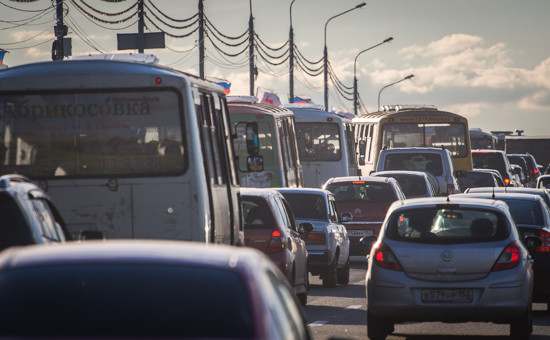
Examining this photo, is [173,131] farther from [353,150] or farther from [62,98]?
[353,150]

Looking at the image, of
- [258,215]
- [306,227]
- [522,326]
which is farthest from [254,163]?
[522,326]

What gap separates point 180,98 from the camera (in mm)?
13297

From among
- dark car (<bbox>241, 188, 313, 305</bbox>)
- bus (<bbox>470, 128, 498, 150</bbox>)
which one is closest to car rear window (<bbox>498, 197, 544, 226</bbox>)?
dark car (<bbox>241, 188, 313, 305</bbox>)

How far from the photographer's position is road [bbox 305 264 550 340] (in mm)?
14398

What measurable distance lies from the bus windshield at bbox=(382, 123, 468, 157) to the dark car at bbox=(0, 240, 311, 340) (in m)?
36.7

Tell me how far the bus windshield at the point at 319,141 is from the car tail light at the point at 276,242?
2260cm

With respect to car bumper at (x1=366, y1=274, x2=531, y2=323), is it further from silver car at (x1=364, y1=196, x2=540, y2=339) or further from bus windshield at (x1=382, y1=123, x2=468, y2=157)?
bus windshield at (x1=382, y1=123, x2=468, y2=157)

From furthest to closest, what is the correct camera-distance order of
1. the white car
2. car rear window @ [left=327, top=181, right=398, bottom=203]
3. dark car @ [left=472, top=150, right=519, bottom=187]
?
dark car @ [left=472, top=150, right=519, bottom=187]
car rear window @ [left=327, top=181, right=398, bottom=203]
the white car

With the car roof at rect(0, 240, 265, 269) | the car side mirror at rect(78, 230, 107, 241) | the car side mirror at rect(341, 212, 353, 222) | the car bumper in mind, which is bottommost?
the car bumper

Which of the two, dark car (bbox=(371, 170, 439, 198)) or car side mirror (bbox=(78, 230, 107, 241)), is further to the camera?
dark car (bbox=(371, 170, 439, 198))

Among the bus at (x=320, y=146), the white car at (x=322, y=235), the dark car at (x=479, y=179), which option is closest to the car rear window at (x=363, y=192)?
the white car at (x=322, y=235)

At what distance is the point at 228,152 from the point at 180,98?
8.86 feet

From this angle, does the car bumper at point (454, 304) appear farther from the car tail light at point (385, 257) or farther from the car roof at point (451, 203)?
the car roof at point (451, 203)

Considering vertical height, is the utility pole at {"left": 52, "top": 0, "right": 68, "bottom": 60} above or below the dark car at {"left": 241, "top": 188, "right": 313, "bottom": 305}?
above
